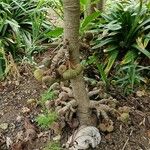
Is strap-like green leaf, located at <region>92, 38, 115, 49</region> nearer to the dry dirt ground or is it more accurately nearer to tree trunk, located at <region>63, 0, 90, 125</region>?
the dry dirt ground

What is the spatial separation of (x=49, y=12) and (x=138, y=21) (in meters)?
1.63

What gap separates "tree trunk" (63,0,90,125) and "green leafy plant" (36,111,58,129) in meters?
0.25

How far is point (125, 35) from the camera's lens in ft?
13.4

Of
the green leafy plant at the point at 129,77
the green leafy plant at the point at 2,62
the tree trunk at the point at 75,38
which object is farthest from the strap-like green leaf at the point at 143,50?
the green leafy plant at the point at 2,62

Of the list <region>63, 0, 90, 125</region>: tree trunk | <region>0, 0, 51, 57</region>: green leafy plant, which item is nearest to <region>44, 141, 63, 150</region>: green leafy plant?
<region>63, 0, 90, 125</region>: tree trunk

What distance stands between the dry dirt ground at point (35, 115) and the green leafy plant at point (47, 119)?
0.07 m

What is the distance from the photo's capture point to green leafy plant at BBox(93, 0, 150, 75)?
13.1ft

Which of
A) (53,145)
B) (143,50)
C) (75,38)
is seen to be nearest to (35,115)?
(53,145)

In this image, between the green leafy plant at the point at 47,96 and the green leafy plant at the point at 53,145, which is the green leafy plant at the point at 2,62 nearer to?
the green leafy plant at the point at 47,96

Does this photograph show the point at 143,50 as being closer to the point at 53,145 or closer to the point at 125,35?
the point at 125,35

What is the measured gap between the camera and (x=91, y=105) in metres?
3.22

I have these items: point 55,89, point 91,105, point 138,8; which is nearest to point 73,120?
point 91,105

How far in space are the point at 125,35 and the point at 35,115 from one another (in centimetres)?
129

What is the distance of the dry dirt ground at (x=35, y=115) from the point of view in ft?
10.6
